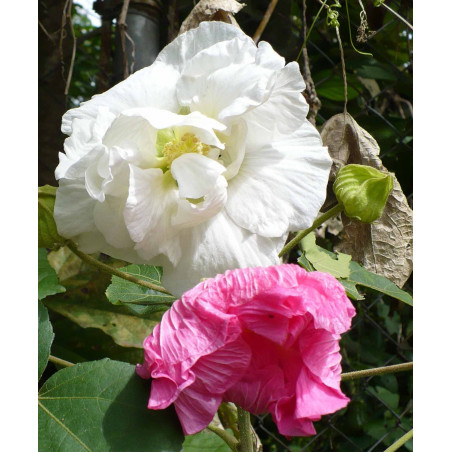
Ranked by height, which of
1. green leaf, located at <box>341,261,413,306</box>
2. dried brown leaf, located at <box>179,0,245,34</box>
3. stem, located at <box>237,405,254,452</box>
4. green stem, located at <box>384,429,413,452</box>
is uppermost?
dried brown leaf, located at <box>179,0,245,34</box>

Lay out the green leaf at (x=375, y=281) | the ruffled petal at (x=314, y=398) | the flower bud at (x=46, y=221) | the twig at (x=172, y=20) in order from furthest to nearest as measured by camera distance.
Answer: the twig at (x=172, y=20) < the green leaf at (x=375, y=281) < the flower bud at (x=46, y=221) < the ruffled petal at (x=314, y=398)

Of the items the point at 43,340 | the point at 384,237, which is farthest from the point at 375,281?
the point at 43,340

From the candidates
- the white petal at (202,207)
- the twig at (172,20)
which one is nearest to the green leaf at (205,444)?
the white petal at (202,207)

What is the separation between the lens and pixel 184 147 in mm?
396

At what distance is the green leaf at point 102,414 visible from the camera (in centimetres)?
36

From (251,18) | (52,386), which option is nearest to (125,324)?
(52,386)

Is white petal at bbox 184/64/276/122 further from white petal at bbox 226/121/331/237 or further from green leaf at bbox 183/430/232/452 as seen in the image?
green leaf at bbox 183/430/232/452

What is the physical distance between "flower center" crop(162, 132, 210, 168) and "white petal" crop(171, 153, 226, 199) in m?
0.02

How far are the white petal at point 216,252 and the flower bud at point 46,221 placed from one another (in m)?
0.10

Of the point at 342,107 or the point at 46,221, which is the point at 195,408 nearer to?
the point at 46,221

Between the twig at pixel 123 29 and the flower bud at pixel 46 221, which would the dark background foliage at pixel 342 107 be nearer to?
the twig at pixel 123 29

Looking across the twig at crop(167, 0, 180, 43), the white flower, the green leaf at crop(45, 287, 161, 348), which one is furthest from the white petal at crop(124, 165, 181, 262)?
the twig at crop(167, 0, 180, 43)

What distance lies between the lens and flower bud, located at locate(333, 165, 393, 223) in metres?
0.44

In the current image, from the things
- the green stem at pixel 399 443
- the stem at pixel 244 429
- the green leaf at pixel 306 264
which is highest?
the green leaf at pixel 306 264
